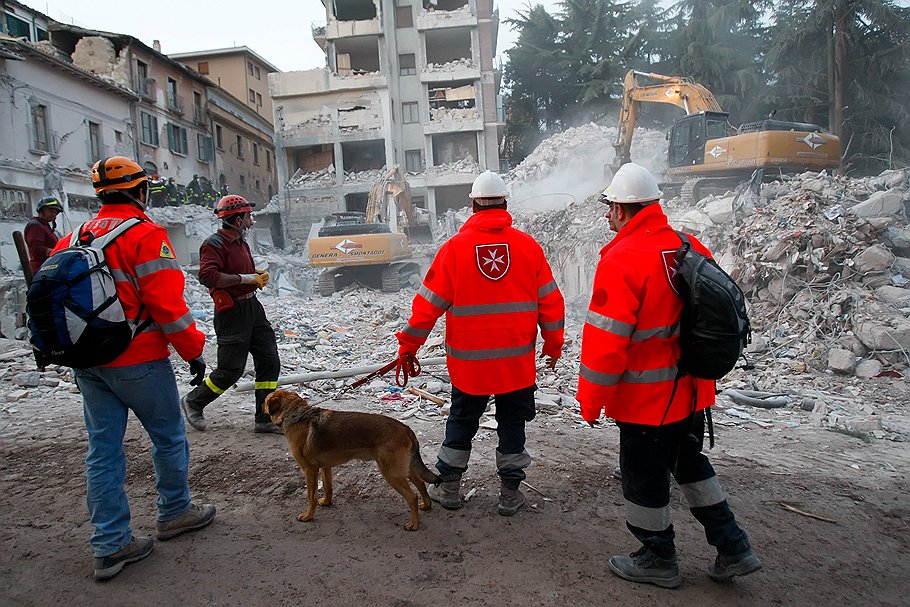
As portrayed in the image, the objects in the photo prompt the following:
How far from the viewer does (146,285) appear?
268 centimetres

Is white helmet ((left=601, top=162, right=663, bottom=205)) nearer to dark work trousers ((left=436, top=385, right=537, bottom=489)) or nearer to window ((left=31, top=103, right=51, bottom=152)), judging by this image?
dark work trousers ((left=436, top=385, right=537, bottom=489))

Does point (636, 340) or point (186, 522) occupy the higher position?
point (636, 340)

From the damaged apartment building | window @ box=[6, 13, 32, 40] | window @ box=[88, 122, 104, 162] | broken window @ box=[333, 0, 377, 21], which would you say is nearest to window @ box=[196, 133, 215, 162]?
the damaged apartment building

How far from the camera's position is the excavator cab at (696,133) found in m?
14.3

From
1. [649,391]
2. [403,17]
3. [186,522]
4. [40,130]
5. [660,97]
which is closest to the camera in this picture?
[649,391]

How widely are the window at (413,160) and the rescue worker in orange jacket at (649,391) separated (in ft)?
98.4

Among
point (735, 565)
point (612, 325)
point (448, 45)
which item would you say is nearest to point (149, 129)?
point (448, 45)

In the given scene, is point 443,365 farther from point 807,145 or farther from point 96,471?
point 807,145

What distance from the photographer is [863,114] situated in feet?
70.3

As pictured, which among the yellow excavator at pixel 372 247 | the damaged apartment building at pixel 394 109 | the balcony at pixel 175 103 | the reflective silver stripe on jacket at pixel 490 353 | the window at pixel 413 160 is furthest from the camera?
the window at pixel 413 160

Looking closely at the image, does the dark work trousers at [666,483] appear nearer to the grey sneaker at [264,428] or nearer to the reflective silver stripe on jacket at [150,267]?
the reflective silver stripe on jacket at [150,267]

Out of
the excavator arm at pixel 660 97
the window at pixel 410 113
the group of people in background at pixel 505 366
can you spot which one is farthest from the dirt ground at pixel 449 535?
the window at pixel 410 113

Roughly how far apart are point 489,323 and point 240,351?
221 cm

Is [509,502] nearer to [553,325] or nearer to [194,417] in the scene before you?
[553,325]
